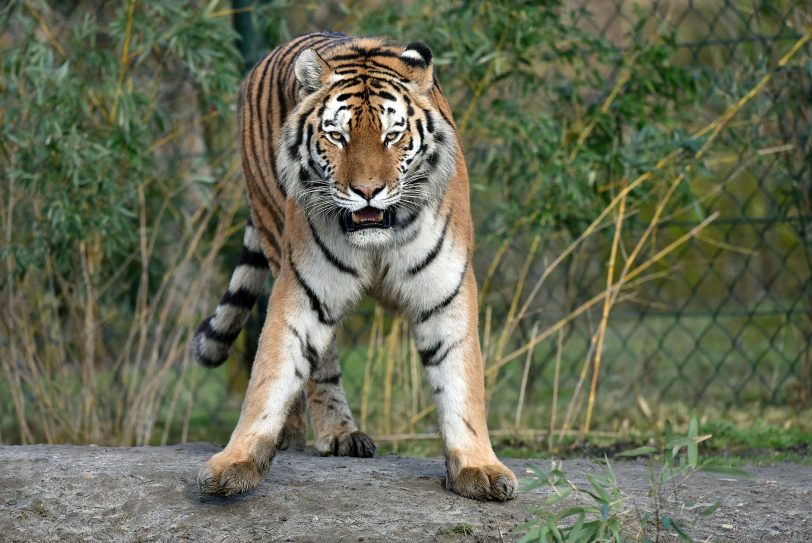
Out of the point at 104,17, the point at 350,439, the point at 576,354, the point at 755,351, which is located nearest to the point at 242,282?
the point at 350,439

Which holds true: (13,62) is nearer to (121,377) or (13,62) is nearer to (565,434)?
(121,377)

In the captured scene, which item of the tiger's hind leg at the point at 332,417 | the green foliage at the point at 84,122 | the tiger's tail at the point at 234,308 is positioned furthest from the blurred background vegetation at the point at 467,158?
the tiger's hind leg at the point at 332,417

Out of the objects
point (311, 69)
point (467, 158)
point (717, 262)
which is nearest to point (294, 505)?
point (311, 69)

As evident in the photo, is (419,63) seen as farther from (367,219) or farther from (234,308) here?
(234,308)

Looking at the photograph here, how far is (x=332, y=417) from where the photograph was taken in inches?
138

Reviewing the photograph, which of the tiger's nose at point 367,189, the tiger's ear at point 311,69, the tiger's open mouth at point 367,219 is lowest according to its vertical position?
the tiger's open mouth at point 367,219

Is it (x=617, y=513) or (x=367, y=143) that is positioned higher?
(x=367, y=143)

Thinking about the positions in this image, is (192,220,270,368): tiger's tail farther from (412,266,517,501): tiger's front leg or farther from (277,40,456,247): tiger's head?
(412,266,517,501): tiger's front leg

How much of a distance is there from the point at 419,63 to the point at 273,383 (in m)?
0.87

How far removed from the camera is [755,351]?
6.83m

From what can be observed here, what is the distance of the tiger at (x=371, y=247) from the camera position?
2.69 meters

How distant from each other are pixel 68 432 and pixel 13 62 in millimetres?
1417

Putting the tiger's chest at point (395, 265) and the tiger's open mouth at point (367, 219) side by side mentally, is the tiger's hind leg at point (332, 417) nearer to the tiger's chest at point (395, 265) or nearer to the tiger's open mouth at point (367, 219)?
the tiger's chest at point (395, 265)

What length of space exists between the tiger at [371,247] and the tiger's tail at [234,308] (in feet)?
2.22
